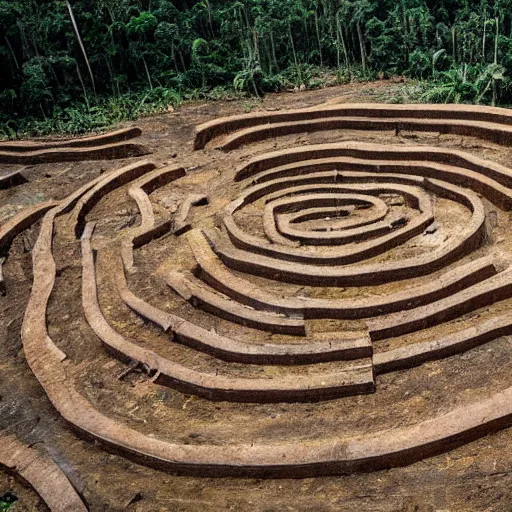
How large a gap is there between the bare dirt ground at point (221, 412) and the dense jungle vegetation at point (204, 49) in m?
8.69

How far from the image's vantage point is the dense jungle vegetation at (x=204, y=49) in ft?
59.8

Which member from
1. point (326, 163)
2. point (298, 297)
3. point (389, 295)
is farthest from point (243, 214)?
point (389, 295)

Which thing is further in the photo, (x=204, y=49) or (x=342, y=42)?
(x=204, y=49)

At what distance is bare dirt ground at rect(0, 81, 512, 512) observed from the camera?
20.1 ft

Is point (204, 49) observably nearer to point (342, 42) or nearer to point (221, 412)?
point (342, 42)

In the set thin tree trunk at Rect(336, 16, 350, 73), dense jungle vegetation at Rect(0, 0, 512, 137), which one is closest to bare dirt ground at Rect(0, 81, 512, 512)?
dense jungle vegetation at Rect(0, 0, 512, 137)

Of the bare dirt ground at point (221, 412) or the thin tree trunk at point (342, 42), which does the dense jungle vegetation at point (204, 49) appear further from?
the bare dirt ground at point (221, 412)

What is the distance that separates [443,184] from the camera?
1206 centimetres

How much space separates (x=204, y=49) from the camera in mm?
20844

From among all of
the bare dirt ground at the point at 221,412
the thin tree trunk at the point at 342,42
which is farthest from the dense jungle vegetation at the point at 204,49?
the bare dirt ground at the point at 221,412

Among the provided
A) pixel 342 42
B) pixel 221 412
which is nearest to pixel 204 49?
pixel 342 42

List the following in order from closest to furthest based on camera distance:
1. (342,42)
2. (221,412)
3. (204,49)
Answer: (221,412)
(342,42)
(204,49)

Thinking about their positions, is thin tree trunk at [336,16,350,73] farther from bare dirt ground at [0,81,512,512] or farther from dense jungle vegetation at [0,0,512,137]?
bare dirt ground at [0,81,512,512]

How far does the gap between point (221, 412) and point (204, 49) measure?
16.4 meters
